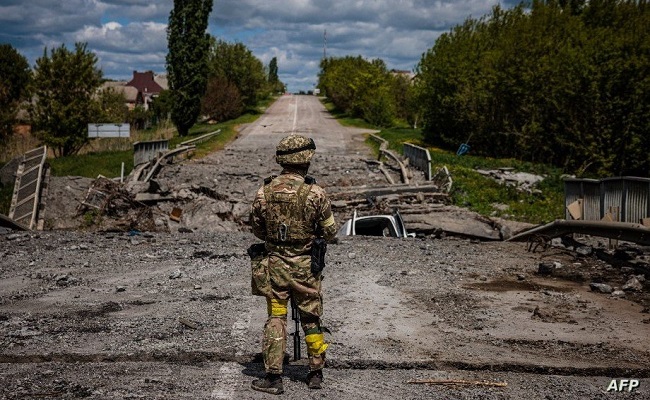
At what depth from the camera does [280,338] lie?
5.01 m

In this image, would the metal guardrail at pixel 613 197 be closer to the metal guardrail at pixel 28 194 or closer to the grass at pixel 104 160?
the metal guardrail at pixel 28 194

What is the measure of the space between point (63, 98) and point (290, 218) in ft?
88.3

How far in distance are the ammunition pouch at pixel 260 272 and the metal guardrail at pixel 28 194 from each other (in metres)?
10.8

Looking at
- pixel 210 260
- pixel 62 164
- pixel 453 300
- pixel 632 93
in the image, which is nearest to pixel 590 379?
pixel 453 300

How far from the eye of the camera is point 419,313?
7.44 meters

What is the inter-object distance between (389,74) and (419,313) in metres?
60.8

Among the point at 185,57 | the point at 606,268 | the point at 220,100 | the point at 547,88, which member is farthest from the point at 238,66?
the point at 606,268

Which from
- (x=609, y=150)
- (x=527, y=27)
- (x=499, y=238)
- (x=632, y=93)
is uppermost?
(x=527, y=27)

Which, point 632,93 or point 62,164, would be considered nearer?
point 632,93

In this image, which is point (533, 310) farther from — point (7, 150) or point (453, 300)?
point (7, 150)

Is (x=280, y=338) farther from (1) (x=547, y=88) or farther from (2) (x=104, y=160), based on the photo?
(1) (x=547, y=88)

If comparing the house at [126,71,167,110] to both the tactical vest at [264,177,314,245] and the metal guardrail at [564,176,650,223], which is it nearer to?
the metal guardrail at [564,176,650,223]

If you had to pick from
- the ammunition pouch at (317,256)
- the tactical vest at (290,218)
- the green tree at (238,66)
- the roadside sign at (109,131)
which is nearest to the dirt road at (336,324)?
the ammunition pouch at (317,256)

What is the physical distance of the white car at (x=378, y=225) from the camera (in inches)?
538
